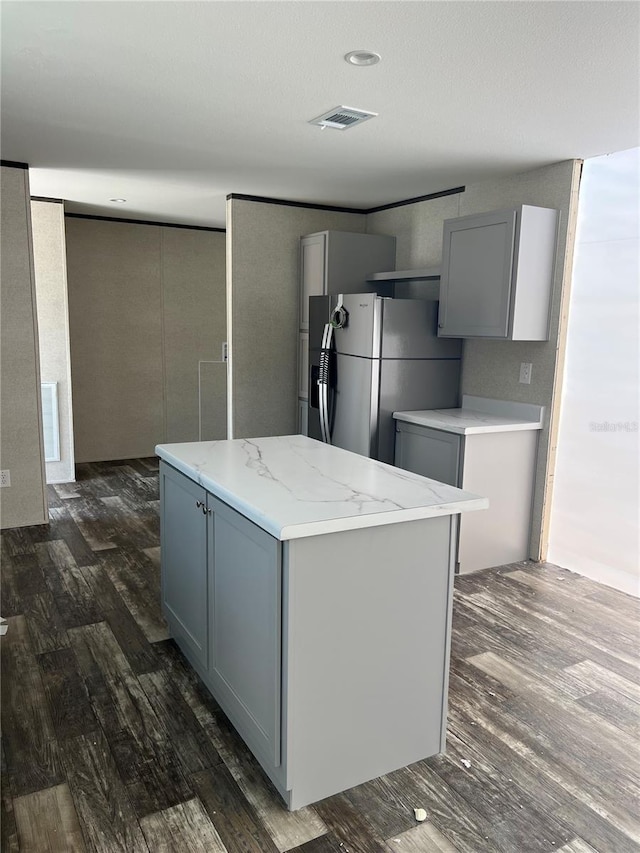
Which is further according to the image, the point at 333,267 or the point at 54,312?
the point at 54,312

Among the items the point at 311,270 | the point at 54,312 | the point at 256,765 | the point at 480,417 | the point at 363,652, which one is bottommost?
the point at 256,765

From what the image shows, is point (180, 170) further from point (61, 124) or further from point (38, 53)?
point (38, 53)

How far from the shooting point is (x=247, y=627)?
2004 millimetres

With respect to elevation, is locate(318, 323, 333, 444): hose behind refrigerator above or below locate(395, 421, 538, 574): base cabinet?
above

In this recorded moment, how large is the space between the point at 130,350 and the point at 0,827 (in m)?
5.23

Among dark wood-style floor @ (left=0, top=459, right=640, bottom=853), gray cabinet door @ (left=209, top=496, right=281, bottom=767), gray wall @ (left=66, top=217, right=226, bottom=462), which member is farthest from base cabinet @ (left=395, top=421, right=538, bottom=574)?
gray wall @ (left=66, top=217, right=226, bottom=462)

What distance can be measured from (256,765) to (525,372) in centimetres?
281

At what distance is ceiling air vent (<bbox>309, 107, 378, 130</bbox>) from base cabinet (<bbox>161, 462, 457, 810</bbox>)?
74.6 inches

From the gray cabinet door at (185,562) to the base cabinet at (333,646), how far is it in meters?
0.18

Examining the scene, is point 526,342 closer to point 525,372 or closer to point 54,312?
point 525,372

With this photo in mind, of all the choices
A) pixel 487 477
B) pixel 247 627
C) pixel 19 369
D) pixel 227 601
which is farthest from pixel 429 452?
Result: pixel 19 369

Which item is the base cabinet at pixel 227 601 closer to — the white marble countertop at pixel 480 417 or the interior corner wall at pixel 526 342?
the white marble countertop at pixel 480 417

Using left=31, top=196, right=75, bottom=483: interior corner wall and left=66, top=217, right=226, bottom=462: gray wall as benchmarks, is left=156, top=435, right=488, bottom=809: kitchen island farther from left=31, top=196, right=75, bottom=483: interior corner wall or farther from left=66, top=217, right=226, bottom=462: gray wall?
left=66, top=217, right=226, bottom=462: gray wall

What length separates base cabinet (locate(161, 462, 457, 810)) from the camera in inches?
71.1
